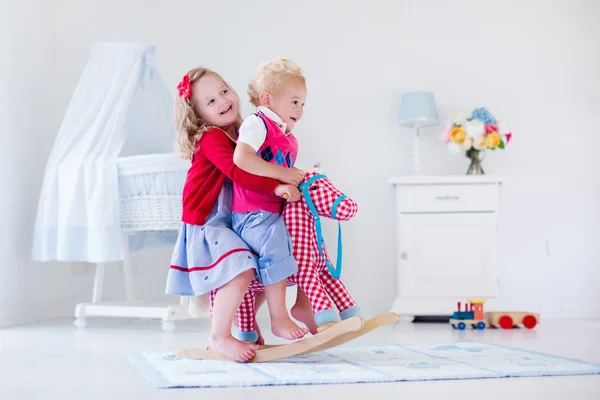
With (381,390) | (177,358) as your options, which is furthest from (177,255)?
(381,390)

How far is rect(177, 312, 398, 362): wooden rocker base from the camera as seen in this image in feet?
6.13

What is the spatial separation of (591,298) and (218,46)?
2.40 meters

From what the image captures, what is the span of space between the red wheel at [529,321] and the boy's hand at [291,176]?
167 centimetres

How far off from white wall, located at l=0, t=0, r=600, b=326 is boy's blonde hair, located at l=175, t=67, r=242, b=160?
188 cm

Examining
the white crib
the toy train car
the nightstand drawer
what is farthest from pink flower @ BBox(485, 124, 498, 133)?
the white crib

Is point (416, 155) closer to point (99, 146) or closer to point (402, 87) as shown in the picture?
point (402, 87)

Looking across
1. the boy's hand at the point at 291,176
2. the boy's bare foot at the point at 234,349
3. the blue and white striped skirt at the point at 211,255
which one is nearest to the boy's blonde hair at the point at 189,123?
the blue and white striped skirt at the point at 211,255

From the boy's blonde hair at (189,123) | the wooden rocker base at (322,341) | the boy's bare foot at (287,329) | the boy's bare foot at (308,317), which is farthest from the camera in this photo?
the boy's blonde hair at (189,123)

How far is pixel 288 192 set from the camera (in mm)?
2023

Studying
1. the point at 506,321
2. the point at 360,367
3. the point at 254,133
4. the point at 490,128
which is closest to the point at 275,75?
the point at 254,133

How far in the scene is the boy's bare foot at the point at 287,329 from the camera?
199 centimetres

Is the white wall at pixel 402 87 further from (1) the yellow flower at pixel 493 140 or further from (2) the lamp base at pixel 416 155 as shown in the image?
(1) the yellow flower at pixel 493 140

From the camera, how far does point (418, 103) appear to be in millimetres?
3869

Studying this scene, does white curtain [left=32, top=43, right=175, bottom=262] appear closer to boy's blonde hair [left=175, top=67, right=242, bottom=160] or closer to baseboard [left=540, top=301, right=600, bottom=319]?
boy's blonde hair [left=175, top=67, right=242, bottom=160]
